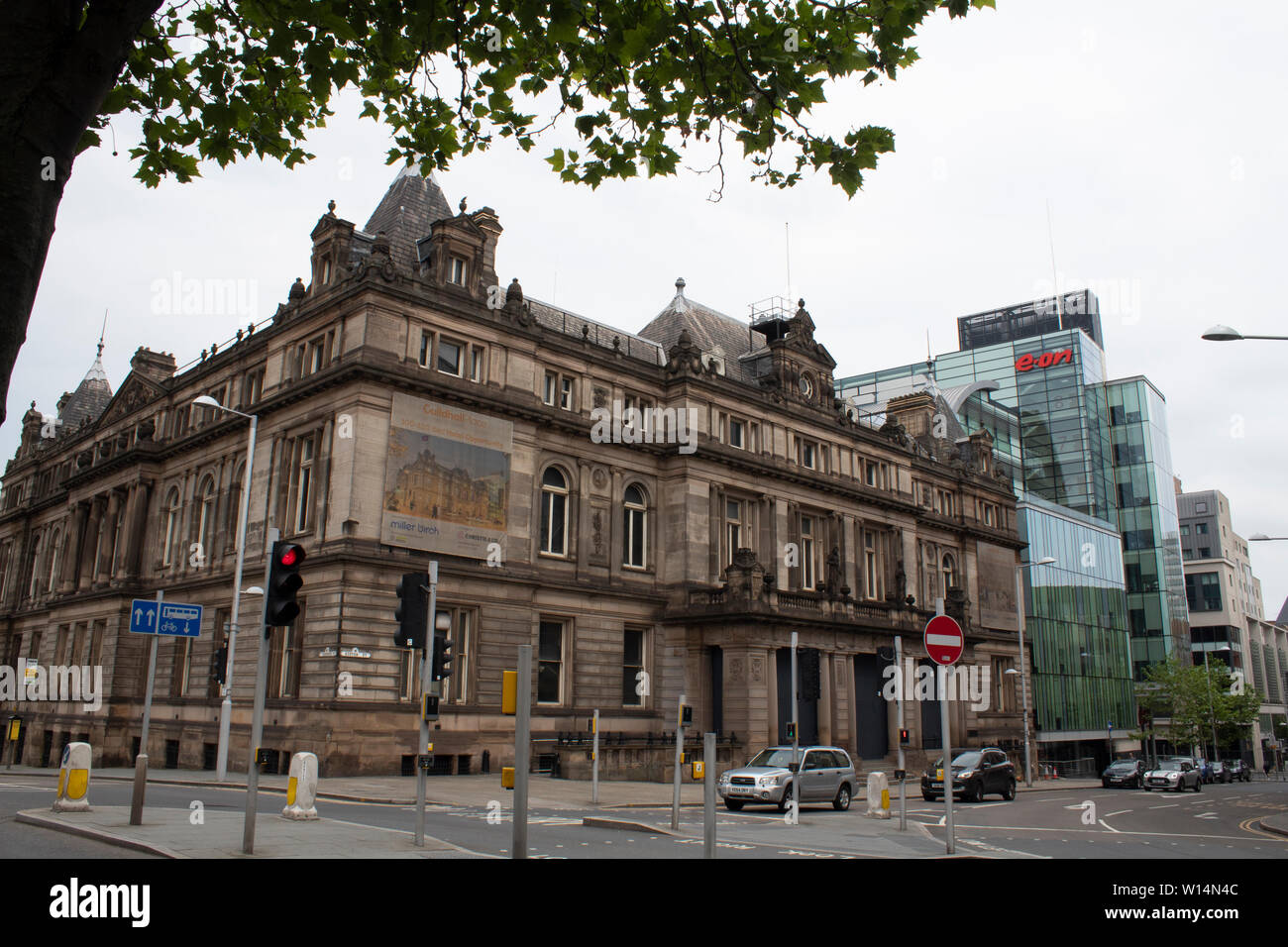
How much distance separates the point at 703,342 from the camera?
51375 millimetres

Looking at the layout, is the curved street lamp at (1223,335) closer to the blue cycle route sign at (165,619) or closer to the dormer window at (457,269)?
the blue cycle route sign at (165,619)

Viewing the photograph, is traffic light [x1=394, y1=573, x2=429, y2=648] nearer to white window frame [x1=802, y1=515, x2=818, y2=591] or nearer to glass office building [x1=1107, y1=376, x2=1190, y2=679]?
white window frame [x1=802, y1=515, x2=818, y2=591]

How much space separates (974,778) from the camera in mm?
34219

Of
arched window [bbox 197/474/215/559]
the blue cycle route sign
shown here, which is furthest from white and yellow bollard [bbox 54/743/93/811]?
arched window [bbox 197/474/215/559]

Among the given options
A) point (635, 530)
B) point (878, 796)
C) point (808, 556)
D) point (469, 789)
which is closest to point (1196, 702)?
point (808, 556)

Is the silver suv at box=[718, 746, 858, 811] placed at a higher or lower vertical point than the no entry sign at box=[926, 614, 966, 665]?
lower

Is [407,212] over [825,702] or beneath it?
over

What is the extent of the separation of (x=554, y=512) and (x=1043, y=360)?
68.5 meters

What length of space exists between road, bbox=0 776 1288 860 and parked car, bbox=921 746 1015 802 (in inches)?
110

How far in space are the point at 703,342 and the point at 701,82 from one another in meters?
42.6

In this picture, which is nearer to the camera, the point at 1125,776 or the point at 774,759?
the point at 774,759

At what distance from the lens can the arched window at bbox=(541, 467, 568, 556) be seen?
1547 inches

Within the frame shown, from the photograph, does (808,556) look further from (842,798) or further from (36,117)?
(36,117)
